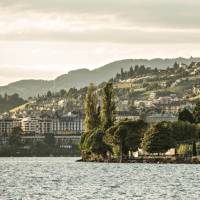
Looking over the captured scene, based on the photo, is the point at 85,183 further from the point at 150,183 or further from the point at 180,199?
the point at 180,199

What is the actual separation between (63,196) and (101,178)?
3830cm

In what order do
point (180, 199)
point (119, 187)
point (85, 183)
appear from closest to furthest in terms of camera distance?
point (180, 199) → point (119, 187) → point (85, 183)

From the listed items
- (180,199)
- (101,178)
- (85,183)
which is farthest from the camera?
(101,178)

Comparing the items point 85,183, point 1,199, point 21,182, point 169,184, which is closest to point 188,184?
point 169,184

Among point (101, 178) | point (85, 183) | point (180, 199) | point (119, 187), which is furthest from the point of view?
point (101, 178)

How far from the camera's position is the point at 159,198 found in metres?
104

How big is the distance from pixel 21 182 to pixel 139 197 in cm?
3284

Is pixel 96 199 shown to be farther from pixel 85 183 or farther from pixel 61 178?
pixel 61 178

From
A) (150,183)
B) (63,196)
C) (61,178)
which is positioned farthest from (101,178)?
(63,196)

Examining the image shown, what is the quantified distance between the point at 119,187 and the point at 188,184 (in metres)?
8.69

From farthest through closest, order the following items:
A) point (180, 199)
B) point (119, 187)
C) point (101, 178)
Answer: point (101, 178)
point (119, 187)
point (180, 199)

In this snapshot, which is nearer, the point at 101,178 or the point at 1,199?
the point at 1,199

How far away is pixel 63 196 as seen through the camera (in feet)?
352

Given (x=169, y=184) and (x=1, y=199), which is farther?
(x=169, y=184)
